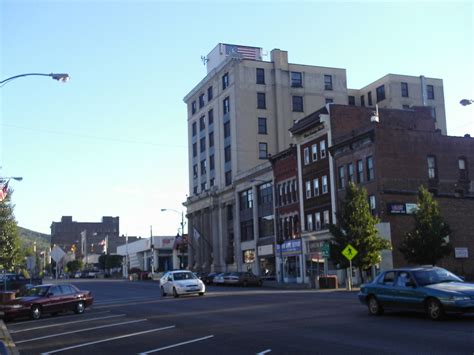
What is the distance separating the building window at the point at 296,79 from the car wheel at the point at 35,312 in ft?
200

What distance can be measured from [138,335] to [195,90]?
264 ft

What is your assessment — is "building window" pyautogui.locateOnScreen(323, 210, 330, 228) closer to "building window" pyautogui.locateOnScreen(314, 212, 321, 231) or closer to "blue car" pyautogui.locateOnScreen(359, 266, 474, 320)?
"building window" pyautogui.locateOnScreen(314, 212, 321, 231)

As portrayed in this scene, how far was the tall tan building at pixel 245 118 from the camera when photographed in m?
79.2

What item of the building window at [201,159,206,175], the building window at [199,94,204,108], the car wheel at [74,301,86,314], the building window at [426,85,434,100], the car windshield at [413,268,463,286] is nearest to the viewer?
the car windshield at [413,268,463,286]

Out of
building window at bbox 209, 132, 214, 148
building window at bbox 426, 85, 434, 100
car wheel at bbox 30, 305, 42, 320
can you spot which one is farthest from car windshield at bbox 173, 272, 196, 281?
building window at bbox 426, 85, 434, 100

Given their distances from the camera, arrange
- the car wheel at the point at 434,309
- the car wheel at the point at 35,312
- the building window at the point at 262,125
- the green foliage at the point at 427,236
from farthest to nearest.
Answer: the building window at the point at 262,125 < the green foliage at the point at 427,236 < the car wheel at the point at 35,312 < the car wheel at the point at 434,309

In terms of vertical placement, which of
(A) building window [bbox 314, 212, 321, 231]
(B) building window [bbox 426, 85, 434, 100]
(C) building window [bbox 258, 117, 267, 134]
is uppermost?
(B) building window [bbox 426, 85, 434, 100]

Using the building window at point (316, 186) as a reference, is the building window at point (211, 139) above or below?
above

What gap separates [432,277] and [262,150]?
207 feet

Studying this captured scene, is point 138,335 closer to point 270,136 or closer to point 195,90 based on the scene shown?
point 270,136

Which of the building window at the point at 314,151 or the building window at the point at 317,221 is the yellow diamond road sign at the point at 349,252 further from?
the building window at the point at 314,151

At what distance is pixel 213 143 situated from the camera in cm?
8869

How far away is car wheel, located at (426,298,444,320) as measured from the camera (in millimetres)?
16562

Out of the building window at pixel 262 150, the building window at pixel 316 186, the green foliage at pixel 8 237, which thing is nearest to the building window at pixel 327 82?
the building window at pixel 262 150
